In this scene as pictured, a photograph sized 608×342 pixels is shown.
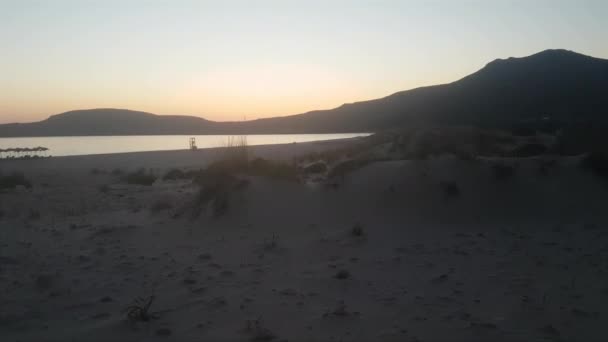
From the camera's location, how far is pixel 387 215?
32.9 feet

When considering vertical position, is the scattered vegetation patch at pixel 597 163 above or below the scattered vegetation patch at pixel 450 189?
above

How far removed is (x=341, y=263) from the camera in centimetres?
745

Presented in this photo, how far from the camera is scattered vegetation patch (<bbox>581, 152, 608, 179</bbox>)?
10.9 metres

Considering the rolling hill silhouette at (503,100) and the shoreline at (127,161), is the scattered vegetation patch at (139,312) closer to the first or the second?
the shoreline at (127,161)

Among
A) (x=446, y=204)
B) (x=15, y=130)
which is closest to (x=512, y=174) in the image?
(x=446, y=204)

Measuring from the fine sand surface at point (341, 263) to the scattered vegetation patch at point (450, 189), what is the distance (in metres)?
0.08

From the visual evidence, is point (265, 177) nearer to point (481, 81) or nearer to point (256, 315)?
point (256, 315)

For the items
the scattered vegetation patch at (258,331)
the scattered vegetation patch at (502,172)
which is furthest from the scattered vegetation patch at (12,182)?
the scattered vegetation patch at (502,172)

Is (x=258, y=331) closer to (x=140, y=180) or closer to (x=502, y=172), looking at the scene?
(x=502, y=172)

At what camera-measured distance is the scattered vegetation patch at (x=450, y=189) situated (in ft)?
34.0

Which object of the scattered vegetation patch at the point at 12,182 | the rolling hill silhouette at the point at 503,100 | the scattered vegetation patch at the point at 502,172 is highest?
the rolling hill silhouette at the point at 503,100

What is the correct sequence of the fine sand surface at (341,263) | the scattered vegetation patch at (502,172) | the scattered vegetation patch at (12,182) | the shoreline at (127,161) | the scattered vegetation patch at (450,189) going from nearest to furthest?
the fine sand surface at (341,263) < the scattered vegetation patch at (450,189) < the scattered vegetation patch at (502,172) < the scattered vegetation patch at (12,182) < the shoreline at (127,161)

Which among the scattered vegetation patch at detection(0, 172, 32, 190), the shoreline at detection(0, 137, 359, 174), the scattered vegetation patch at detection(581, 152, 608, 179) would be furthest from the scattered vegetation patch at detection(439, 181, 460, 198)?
the shoreline at detection(0, 137, 359, 174)

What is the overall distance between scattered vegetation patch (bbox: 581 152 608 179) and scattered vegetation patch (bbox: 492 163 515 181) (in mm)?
1803
